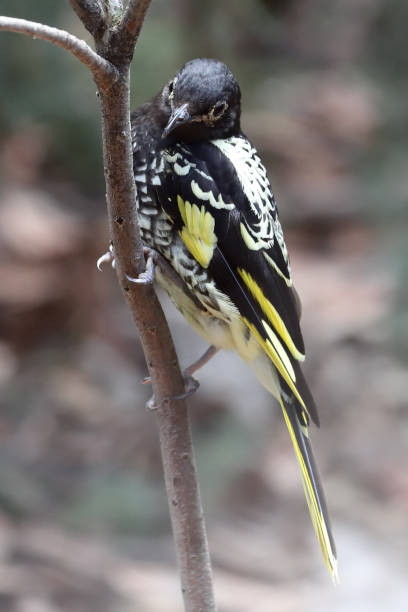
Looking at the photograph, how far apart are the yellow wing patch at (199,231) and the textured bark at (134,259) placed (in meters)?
0.31

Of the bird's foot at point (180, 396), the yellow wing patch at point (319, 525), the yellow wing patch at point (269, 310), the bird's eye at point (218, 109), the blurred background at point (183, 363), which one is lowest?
the yellow wing patch at point (319, 525)

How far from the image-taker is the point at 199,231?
2074mm

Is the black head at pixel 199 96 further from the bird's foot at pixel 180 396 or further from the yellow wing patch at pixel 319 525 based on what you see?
the yellow wing patch at pixel 319 525

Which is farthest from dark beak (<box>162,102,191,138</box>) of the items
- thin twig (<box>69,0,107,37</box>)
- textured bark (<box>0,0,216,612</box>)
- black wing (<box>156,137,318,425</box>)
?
thin twig (<box>69,0,107,37</box>)

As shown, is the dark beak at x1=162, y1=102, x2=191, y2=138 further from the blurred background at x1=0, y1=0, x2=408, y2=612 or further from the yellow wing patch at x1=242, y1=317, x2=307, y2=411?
the blurred background at x1=0, y1=0, x2=408, y2=612

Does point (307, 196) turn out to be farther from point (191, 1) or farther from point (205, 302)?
point (205, 302)

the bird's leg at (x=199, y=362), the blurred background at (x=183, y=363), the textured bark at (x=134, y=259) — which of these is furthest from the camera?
the blurred background at (x=183, y=363)

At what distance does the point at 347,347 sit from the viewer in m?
5.18

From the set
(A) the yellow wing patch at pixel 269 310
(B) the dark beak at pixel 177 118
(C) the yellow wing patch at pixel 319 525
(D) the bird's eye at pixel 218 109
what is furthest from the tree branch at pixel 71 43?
(C) the yellow wing patch at pixel 319 525

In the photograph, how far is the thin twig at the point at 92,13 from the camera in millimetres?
1432

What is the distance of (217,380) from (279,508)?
784 millimetres

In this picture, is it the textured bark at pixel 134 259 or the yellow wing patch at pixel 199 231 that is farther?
the yellow wing patch at pixel 199 231

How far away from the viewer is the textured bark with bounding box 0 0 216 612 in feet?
4.65

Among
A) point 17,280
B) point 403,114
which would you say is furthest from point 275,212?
point 403,114
